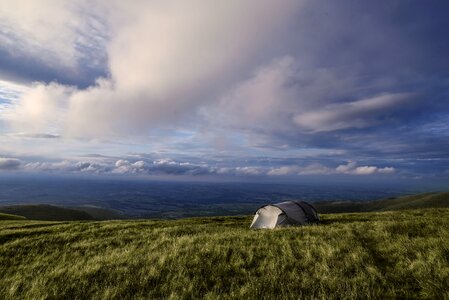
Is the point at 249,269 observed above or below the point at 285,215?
below

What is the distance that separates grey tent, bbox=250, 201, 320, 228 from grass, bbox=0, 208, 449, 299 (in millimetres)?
11187

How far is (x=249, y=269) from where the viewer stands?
11000 mm

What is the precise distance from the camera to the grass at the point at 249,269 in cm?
880

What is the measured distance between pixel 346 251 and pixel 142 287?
8667 mm

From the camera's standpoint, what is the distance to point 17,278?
11266 millimetres

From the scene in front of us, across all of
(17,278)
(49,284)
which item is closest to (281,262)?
(49,284)

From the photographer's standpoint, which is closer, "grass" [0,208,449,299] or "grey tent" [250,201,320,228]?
"grass" [0,208,449,299]

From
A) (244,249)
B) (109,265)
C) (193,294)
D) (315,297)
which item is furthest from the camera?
(244,249)

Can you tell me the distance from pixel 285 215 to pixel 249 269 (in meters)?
17.6

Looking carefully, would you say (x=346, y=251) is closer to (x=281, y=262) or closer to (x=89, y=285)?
(x=281, y=262)

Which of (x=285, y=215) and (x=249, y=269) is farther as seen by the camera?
(x=285, y=215)

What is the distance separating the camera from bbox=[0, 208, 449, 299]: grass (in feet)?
28.9

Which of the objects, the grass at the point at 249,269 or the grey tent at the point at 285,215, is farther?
the grey tent at the point at 285,215

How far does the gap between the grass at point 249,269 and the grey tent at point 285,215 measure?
440 inches
